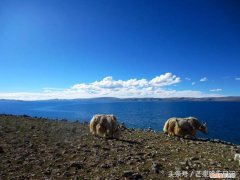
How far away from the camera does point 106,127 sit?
26438 millimetres

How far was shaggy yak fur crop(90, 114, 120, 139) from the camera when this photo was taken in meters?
26.2

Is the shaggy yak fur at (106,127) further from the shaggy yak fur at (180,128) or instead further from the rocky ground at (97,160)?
the shaggy yak fur at (180,128)

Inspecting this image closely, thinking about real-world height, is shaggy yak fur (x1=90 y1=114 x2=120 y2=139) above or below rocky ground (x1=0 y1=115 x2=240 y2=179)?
above

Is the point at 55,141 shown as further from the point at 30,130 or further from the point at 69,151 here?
the point at 30,130

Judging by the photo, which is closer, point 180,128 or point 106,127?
point 106,127

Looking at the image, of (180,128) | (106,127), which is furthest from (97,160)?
(180,128)

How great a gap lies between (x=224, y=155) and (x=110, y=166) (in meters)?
9.24

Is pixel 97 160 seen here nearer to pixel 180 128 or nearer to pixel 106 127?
pixel 106 127

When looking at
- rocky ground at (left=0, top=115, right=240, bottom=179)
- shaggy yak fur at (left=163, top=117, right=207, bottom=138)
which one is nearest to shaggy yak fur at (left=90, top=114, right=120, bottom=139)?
rocky ground at (left=0, top=115, right=240, bottom=179)

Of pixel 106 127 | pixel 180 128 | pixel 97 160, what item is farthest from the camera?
pixel 180 128

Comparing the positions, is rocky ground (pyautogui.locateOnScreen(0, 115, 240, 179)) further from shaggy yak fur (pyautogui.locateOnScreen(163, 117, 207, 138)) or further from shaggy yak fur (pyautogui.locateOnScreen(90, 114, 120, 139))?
shaggy yak fur (pyautogui.locateOnScreen(163, 117, 207, 138))

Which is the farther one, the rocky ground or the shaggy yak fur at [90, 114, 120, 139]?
the shaggy yak fur at [90, 114, 120, 139]

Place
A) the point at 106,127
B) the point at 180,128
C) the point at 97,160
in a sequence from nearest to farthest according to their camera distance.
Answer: the point at 97,160, the point at 106,127, the point at 180,128

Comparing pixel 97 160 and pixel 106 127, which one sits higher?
pixel 106 127
